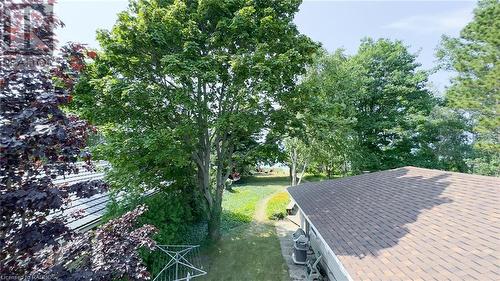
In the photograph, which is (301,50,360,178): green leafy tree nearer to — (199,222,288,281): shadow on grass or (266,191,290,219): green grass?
(266,191,290,219): green grass

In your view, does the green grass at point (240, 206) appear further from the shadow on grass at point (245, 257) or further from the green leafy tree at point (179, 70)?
the green leafy tree at point (179, 70)

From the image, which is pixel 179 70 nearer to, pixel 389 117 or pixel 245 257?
pixel 245 257

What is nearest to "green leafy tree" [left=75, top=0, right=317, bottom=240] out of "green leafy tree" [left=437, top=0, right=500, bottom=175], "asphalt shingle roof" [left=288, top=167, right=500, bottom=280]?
"asphalt shingle roof" [left=288, top=167, right=500, bottom=280]

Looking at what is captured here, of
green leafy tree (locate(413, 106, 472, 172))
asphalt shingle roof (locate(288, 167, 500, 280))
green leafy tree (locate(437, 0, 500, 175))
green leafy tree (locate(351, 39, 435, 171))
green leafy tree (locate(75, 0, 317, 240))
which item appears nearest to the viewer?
asphalt shingle roof (locate(288, 167, 500, 280))

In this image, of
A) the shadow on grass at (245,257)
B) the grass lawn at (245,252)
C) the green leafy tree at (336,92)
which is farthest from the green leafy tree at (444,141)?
the shadow on grass at (245,257)

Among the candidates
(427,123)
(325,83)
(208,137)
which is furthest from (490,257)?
(427,123)

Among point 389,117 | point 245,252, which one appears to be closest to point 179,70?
point 245,252
